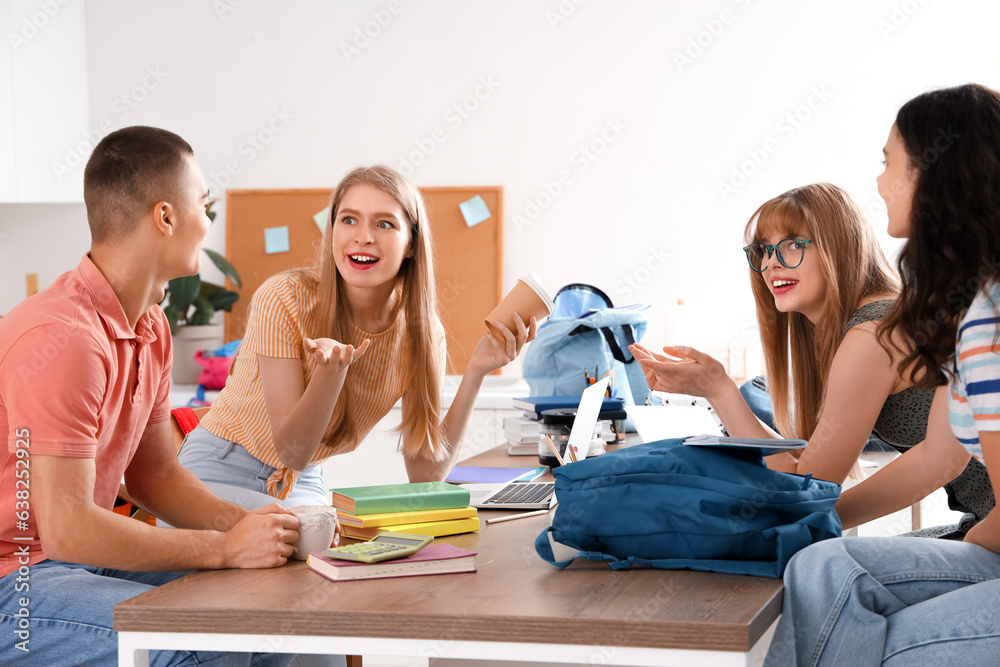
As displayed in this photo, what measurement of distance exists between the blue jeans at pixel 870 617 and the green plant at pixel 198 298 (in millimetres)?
3401

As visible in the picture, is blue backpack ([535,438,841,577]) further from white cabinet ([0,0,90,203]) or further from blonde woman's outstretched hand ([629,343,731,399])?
white cabinet ([0,0,90,203])

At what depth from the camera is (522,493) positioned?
1.61 meters

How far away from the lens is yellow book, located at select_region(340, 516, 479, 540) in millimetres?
1286

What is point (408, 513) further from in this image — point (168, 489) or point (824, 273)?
point (824, 273)

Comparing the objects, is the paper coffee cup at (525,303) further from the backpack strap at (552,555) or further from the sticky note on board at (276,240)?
the sticky note on board at (276,240)

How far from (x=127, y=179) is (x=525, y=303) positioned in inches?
33.2

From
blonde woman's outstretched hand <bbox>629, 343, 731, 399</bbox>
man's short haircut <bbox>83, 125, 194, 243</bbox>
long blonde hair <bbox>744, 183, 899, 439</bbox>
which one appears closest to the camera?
man's short haircut <bbox>83, 125, 194, 243</bbox>

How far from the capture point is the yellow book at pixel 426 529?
1.29m

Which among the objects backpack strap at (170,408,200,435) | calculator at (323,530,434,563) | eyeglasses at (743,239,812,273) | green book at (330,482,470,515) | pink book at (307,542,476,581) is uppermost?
eyeglasses at (743,239,812,273)

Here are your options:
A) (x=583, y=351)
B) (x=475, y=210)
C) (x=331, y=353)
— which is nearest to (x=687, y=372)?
(x=331, y=353)

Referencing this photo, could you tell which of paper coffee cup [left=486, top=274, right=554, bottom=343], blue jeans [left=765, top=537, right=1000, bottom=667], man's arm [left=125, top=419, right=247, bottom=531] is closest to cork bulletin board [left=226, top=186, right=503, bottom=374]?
paper coffee cup [left=486, top=274, right=554, bottom=343]

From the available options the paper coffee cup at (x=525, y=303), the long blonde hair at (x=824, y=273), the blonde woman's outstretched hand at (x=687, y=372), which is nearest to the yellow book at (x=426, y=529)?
the blonde woman's outstretched hand at (x=687, y=372)

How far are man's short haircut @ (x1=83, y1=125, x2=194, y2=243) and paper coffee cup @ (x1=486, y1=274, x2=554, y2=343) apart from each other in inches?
28.8

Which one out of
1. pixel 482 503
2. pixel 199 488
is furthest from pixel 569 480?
pixel 199 488
